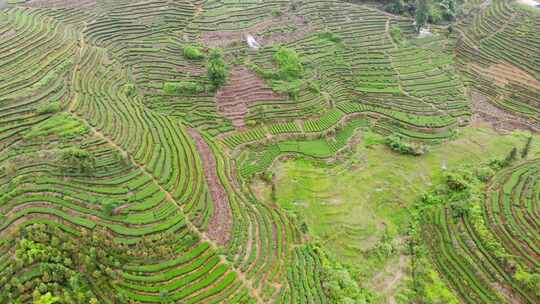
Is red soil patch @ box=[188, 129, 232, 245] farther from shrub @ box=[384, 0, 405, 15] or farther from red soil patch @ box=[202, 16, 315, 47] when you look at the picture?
shrub @ box=[384, 0, 405, 15]

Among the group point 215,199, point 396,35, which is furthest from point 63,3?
point 396,35

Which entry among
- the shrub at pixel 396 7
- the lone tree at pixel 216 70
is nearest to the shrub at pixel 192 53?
the lone tree at pixel 216 70

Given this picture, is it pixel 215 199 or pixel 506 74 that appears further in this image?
pixel 506 74

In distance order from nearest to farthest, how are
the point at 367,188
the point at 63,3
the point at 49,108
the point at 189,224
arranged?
the point at 189,224 < the point at 49,108 < the point at 367,188 < the point at 63,3

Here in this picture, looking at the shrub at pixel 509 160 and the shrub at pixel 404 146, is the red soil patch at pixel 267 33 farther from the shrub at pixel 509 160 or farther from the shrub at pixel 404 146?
the shrub at pixel 509 160

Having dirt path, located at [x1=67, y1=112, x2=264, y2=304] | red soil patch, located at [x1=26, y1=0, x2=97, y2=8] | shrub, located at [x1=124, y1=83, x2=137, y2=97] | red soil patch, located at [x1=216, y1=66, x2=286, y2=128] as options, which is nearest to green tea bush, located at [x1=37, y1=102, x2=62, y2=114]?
dirt path, located at [x1=67, y1=112, x2=264, y2=304]

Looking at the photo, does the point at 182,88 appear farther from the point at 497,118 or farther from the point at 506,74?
the point at 506,74
